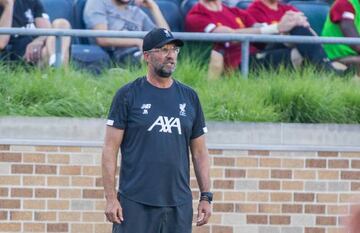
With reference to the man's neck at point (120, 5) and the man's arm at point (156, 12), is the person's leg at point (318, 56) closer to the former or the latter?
the man's arm at point (156, 12)

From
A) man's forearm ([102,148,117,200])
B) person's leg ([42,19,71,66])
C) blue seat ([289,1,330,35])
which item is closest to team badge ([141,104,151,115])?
man's forearm ([102,148,117,200])

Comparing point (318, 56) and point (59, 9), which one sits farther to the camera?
point (59, 9)

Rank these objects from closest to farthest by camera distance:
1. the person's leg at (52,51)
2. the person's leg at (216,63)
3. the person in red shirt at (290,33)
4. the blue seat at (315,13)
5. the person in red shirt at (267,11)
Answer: the person's leg at (52,51)
the person's leg at (216,63)
the person in red shirt at (290,33)
the person in red shirt at (267,11)
the blue seat at (315,13)

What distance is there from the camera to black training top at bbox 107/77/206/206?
691 cm

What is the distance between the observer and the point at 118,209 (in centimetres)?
694

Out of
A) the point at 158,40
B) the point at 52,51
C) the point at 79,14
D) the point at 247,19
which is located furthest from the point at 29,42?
the point at 158,40

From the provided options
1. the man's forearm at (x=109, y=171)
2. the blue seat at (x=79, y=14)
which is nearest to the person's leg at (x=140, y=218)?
the man's forearm at (x=109, y=171)

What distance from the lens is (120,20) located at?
10.3 m

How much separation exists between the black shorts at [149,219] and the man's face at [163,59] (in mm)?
854

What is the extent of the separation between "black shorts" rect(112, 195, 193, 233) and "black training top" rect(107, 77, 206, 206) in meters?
0.04

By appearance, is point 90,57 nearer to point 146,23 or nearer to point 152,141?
point 146,23

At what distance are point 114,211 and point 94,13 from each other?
361 centimetres

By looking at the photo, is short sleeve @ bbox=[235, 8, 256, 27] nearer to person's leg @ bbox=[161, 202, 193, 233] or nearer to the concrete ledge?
the concrete ledge

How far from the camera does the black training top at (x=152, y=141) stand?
6910 mm
